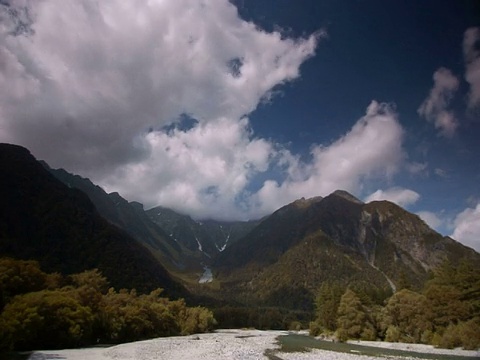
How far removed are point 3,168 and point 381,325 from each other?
649ft

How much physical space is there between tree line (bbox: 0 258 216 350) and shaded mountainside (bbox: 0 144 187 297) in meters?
78.6

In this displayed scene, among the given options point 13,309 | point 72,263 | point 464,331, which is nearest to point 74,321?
point 13,309

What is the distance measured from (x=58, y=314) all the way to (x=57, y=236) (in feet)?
445

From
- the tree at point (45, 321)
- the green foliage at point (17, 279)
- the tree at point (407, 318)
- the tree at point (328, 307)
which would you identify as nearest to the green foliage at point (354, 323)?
the tree at point (407, 318)

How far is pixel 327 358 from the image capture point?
48438mm

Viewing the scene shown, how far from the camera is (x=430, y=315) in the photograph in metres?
75.2

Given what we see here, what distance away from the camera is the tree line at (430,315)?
66250 mm

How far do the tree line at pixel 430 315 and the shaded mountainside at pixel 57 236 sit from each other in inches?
4340

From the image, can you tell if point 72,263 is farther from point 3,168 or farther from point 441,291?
point 441,291

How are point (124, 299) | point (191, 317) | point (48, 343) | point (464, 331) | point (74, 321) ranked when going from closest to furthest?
point (48, 343) < point (74, 321) < point (464, 331) < point (124, 299) < point (191, 317)

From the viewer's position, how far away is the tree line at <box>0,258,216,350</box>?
4600cm

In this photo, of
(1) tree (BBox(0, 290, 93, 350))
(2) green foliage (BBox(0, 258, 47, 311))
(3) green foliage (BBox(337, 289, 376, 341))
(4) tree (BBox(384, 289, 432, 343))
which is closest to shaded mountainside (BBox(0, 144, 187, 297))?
(2) green foliage (BBox(0, 258, 47, 311))

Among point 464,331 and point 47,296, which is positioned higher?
point 47,296

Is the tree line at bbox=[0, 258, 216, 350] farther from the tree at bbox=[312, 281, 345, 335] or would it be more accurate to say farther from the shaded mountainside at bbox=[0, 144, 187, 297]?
the shaded mountainside at bbox=[0, 144, 187, 297]
